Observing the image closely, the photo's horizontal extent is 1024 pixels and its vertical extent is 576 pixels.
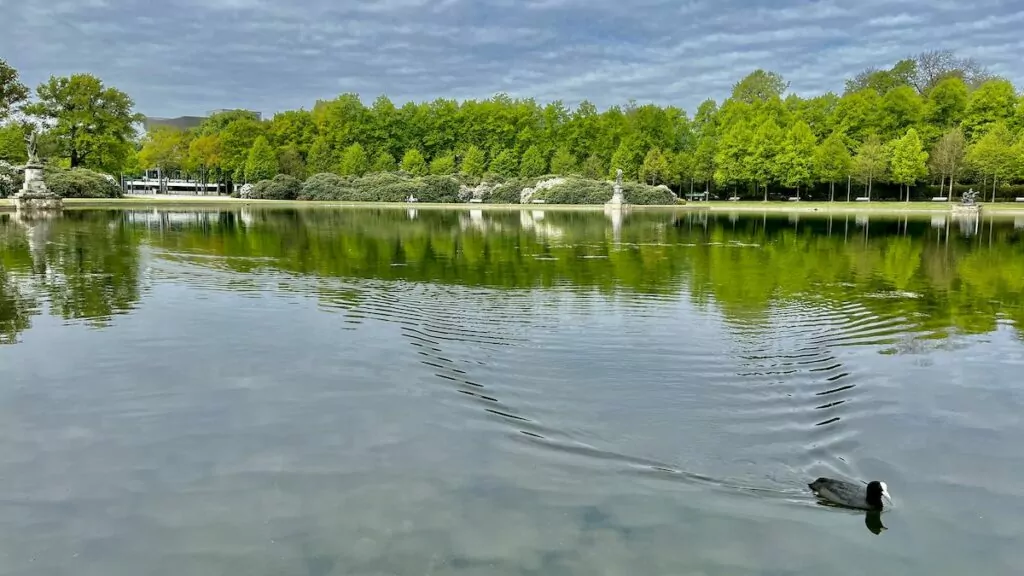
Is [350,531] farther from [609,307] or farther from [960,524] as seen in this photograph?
[609,307]

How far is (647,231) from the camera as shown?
125 feet

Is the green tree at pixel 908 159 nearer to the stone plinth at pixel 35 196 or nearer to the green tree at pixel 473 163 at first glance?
the green tree at pixel 473 163

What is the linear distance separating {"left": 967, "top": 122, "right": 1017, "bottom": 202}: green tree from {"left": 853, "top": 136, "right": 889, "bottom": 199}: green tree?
23.4 ft

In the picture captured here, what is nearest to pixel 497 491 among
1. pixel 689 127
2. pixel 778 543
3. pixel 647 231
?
pixel 778 543

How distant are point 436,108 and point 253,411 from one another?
94.6 metres

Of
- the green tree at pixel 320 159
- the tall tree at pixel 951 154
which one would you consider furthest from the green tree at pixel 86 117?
the tall tree at pixel 951 154

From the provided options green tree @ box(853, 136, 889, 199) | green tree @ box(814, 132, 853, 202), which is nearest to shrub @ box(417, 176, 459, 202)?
green tree @ box(814, 132, 853, 202)

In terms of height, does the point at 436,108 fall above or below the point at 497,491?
above

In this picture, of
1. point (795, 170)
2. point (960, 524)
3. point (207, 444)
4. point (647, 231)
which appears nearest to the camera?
point (960, 524)

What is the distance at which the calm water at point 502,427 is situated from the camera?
5824 mm

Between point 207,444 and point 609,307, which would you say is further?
point 609,307

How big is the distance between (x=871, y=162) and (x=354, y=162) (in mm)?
56650

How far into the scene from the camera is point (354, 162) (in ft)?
295

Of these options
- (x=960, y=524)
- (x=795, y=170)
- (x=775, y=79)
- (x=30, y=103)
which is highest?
(x=775, y=79)
